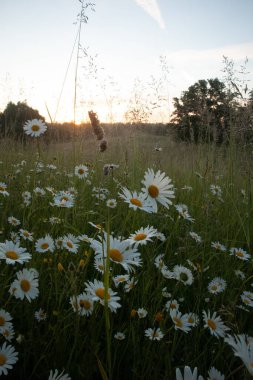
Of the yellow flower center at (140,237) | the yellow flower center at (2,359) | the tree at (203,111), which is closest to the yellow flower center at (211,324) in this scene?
the yellow flower center at (140,237)

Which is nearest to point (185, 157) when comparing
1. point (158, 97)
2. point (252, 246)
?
point (158, 97)

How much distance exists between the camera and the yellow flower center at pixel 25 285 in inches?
38.6

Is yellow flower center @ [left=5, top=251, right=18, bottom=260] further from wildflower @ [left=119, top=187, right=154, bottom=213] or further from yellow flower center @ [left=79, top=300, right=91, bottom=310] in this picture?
wildflower @ [left=119, top=187, right=154, bottom=213]

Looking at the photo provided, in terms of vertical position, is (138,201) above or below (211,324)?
above

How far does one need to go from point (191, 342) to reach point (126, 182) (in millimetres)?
1818

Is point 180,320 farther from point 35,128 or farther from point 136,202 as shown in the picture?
point 35,128

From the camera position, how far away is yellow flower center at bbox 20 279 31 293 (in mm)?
981

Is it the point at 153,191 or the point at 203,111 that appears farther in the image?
the point at 203,111

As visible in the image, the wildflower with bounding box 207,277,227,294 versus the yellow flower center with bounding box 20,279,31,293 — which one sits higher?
the yellow flower center with bounding box 20,279,31,293

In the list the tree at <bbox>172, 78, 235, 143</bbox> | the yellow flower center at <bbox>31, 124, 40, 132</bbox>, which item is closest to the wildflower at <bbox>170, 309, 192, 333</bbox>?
the yellow flower center at <bbox>31, 124, 40, 132</bbox>

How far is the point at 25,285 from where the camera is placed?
99 centimetres

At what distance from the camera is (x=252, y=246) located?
2.03m

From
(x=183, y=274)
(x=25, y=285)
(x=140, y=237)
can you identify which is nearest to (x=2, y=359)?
(x=25, y=285)

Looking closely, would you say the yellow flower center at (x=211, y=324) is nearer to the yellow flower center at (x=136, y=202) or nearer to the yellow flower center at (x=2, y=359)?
the yellow flower center at (x=136, y=202)
